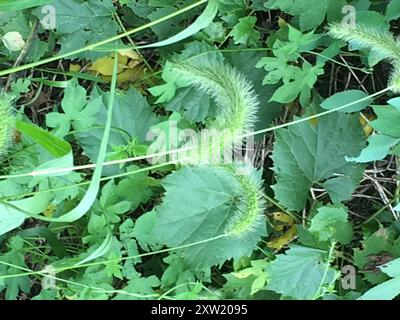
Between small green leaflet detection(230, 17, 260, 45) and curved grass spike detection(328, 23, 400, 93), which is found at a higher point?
small green leaflet detection(230, 17, 260, 45)

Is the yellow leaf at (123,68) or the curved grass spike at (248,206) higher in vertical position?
the yellow leaf at (123,68)

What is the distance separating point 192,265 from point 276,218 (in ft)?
0.77

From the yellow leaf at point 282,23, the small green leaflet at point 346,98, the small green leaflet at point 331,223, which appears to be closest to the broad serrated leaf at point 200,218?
the small green leaflet at point 331,223

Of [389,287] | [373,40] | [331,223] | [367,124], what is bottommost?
[389,287]

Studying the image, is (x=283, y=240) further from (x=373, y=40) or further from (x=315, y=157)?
(x=373, y=40)

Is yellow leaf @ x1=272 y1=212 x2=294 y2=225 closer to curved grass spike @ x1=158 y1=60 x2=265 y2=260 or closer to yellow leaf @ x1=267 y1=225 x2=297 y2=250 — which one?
yellow leaf @ x1=267 y1=225 x2=297 y2=250

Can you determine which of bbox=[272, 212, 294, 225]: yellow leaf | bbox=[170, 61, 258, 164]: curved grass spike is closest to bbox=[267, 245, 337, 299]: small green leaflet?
bbox=[272, 212, 294, 225]: yellow leaf

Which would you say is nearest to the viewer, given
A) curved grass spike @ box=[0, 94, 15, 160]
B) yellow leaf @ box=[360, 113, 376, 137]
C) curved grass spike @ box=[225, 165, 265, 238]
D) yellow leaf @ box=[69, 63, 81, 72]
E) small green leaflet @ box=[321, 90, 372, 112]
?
curved grass spike @ box=[0, 94, 15, 160]

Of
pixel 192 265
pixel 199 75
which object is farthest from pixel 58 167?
pixel 192 265

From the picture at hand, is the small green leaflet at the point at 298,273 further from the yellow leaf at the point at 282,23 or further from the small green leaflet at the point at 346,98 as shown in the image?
the yellow leaf at the point at 282,23

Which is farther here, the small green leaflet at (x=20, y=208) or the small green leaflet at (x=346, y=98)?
→ the small green leaflet at (x=346, y=98)

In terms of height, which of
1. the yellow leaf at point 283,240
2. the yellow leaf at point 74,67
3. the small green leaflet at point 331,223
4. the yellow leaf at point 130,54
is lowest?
the yellow leaf at point 283,240

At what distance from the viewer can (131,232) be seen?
140cm

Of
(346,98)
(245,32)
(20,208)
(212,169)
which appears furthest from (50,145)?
(346,98)
